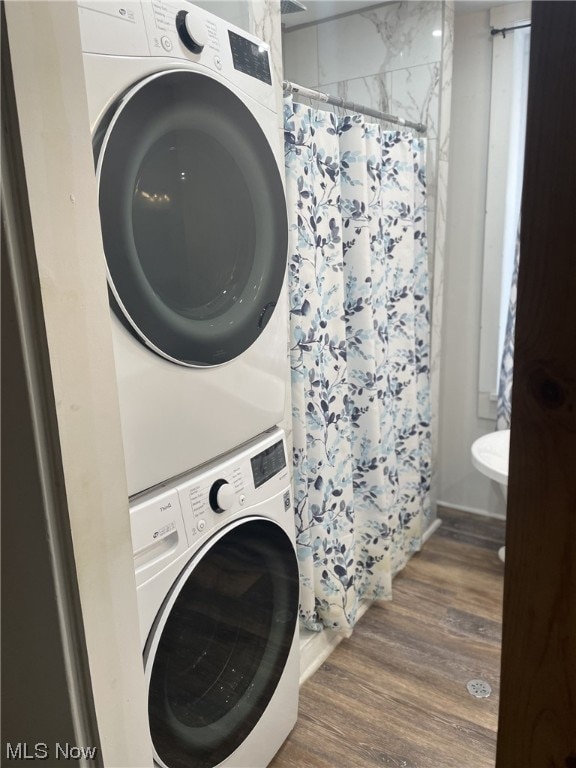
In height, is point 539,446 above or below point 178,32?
below

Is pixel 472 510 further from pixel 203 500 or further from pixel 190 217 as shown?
pixel 190 217

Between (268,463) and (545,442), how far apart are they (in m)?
0.96

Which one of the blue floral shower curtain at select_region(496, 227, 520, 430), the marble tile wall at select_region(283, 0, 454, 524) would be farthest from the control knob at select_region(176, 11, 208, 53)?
the blue floral shower curtain at select_region(496, 227, 520, 430)

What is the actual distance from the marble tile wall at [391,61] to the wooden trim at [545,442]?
2.22 metres

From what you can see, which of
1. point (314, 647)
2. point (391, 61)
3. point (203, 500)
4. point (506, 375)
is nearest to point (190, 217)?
point (203, 500)

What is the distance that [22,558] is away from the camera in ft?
2.16

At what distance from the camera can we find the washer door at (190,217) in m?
0.91

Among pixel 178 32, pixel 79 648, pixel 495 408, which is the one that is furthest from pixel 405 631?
pixel 178 32

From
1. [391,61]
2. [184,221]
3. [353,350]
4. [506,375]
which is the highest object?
[391,61]

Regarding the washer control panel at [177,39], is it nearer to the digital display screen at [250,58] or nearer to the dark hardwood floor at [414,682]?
the digital display screen at [250,58]

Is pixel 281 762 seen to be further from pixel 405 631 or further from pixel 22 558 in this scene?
pixel 22 558

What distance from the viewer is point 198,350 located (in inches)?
43.5

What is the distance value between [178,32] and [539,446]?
0.97m

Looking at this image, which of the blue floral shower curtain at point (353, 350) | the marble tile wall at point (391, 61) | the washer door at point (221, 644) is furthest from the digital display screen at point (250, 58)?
the marble tile wall at point (391, 61)
